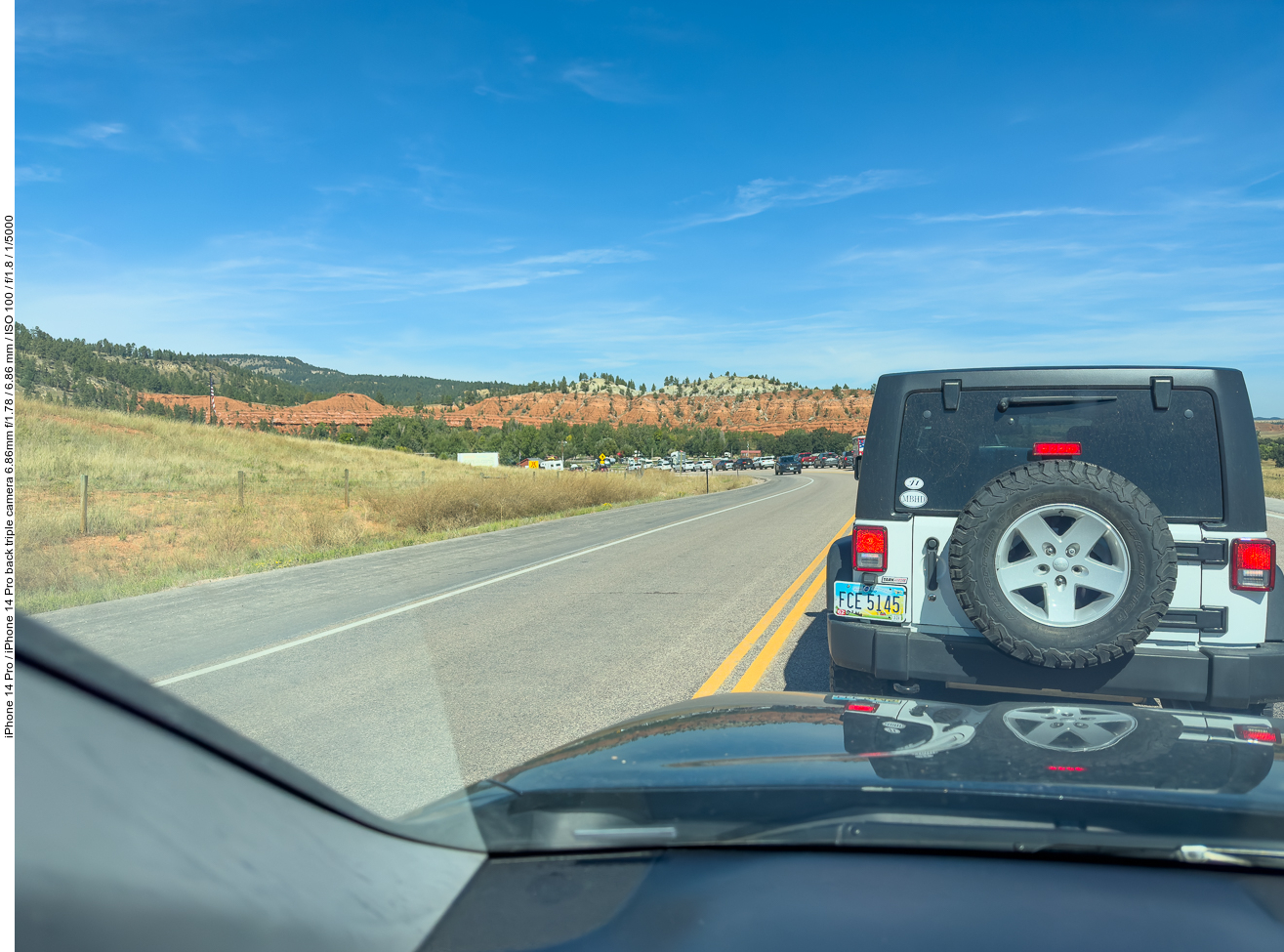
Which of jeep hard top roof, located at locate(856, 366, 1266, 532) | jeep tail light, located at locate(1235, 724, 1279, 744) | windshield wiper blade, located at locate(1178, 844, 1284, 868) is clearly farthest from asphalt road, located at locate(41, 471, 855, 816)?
jeep tail light, located at locate(1235, 724, 1279, 744)

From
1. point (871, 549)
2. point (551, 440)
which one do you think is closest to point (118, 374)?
point (551, 440)

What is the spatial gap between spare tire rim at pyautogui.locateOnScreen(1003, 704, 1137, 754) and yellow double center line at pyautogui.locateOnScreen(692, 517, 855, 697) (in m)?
2.41

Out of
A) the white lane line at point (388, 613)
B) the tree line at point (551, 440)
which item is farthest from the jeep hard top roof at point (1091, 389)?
the tree line at point (551, 440)

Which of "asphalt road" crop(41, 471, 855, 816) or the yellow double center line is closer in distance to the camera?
"asphalt road" crop(41, 471, 855, 816)

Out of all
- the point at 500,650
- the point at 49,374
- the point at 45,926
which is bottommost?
the point at 500,650

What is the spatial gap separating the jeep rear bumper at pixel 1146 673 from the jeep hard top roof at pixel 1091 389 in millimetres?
649

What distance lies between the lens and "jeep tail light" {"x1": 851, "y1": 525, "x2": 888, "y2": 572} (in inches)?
192

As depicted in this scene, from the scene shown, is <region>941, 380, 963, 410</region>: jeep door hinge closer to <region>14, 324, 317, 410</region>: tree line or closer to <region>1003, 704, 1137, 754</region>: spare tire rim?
<region>1003, 704, 1137, 754</region>: spare tire rim

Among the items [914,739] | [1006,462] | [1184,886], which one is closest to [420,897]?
[1184,886]

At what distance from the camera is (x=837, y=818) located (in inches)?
77.6

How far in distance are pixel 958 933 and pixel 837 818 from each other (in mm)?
442

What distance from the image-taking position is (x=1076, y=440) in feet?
15.2

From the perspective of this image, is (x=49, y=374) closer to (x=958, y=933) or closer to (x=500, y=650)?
(x=500, y=650)

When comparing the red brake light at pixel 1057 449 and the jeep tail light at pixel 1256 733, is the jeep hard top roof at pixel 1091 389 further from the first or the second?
the jeep tail light at pixel 1256 733
